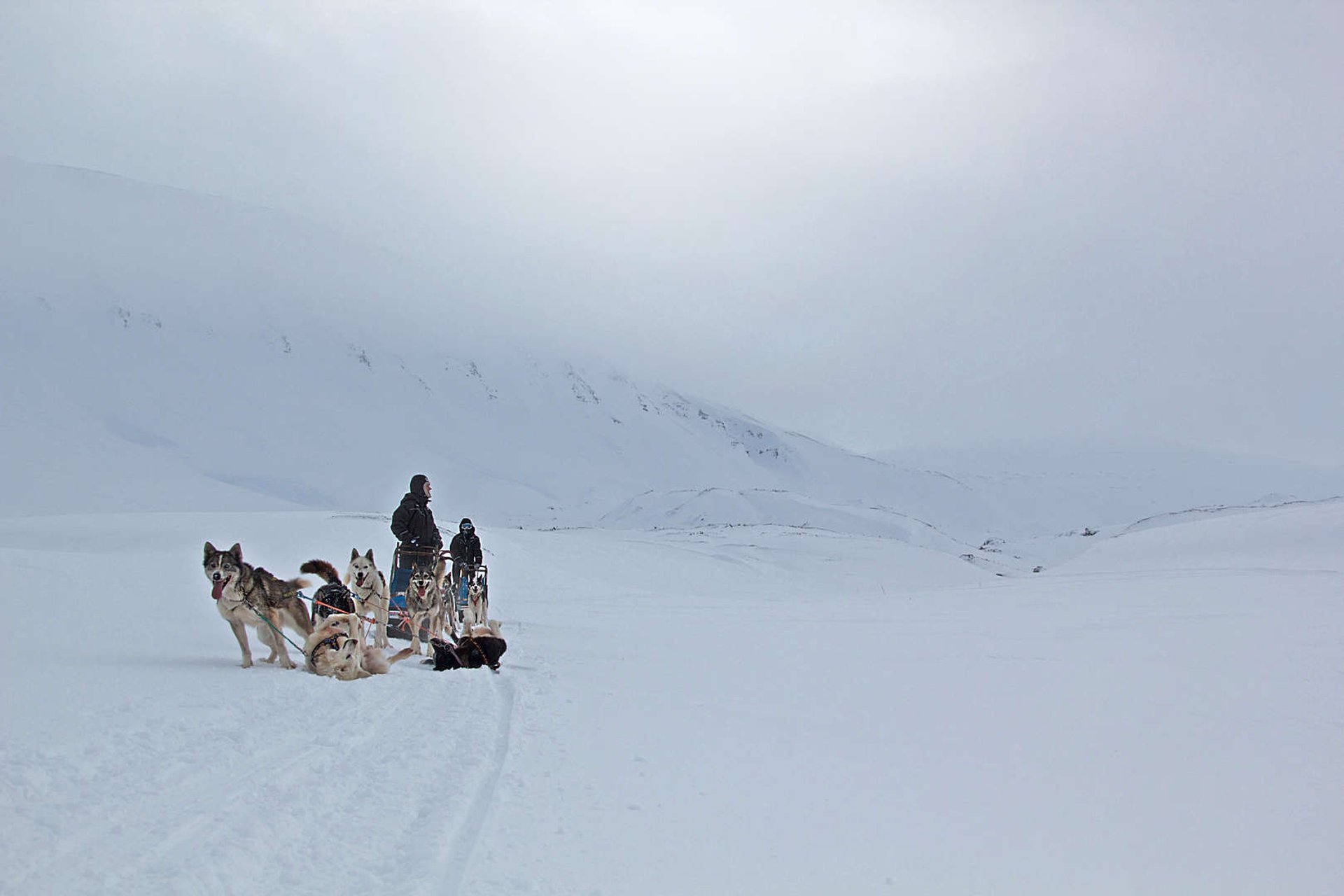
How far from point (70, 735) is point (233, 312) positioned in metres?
69.5

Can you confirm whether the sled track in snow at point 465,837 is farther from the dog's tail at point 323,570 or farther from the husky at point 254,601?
the dog's tail at point 323,570

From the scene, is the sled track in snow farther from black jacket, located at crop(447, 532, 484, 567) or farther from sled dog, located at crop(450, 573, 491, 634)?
black jacket, located at crop(447, 532, 484, 567)

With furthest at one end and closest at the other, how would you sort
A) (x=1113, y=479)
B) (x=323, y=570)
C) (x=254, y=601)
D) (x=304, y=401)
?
1. (x=1113, y=479)
2. (x=304, y=401)
3. (x=323, y=570)
4. (x=254, y=601)

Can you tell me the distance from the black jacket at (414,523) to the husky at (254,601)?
2.48 meters

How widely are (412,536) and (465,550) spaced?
111 centimetres

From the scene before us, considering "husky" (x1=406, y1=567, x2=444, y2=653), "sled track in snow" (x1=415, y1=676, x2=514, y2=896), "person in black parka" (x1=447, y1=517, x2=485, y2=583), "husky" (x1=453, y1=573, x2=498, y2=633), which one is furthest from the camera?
"person in black parka" (x1=447, y1=517, x2=485, y2=583)

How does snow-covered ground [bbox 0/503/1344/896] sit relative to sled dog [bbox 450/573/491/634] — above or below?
below

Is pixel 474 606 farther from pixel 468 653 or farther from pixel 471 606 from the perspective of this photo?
pixel 468 653

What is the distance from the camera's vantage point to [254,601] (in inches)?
318

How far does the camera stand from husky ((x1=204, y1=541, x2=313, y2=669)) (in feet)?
25.5

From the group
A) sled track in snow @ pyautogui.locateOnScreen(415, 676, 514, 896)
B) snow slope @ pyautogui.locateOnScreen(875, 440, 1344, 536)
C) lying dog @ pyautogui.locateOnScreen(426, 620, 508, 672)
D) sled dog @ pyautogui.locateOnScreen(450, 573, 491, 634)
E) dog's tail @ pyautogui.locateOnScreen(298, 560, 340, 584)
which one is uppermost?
snow slope @ pyautogui.locateOnScreen(875, 440, 1344, 536)

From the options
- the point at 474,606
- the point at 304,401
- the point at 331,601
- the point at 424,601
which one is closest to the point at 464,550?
the point at 474,606

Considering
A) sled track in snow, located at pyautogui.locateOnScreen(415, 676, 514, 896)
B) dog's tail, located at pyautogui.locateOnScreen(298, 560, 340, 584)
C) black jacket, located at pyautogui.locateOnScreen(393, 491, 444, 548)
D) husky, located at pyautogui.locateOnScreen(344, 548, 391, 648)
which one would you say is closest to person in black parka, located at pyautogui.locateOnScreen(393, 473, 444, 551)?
black jacket, located at pyautogui.locateOnScreen(393, 491, 444, 548)

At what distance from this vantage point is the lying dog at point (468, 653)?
918 cm
